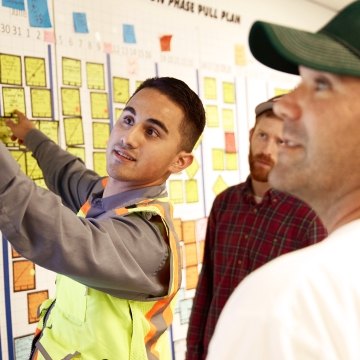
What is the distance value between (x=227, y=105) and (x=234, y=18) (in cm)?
45

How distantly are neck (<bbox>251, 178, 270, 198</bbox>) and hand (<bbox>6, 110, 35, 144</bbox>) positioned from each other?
0.90 metres

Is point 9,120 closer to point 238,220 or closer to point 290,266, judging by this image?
point 238,220

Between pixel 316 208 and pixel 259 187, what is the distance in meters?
1.32

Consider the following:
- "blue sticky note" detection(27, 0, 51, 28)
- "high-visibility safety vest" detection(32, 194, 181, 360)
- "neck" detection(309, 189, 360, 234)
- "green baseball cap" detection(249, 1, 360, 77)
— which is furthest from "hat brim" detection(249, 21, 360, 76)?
"blue sticky note" detection(27, 0, 51, 28)

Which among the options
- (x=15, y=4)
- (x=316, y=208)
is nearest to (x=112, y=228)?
(x=316, y=208)

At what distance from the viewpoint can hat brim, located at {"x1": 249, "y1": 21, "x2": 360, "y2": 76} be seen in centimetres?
74

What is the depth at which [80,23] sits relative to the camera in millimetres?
2002

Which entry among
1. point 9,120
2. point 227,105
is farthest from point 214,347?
point 227,105

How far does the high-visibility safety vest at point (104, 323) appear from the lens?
1.35 m

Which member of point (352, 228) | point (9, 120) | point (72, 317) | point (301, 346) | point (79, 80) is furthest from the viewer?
point (79, 80)

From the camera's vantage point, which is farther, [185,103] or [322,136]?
[185,103]

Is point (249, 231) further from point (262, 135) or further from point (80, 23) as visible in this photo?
point (80, 23)

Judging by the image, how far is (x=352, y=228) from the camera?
0.68 metres

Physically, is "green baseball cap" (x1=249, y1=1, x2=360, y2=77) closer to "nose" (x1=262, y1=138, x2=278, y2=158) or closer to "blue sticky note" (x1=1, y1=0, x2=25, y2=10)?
"blue sticky note" (x1=1, y1=0, x2=25, y2=10)
